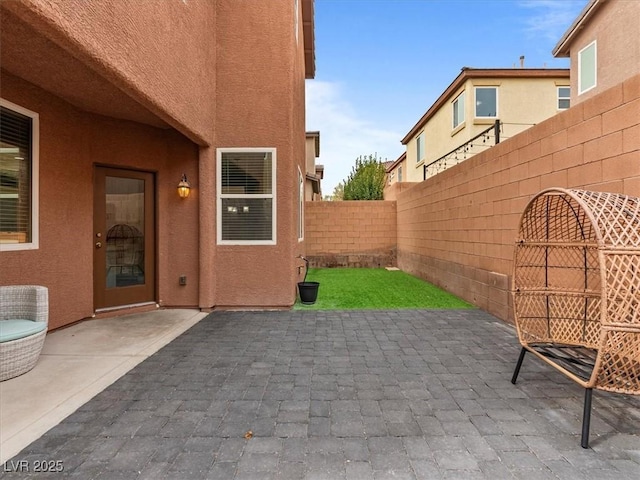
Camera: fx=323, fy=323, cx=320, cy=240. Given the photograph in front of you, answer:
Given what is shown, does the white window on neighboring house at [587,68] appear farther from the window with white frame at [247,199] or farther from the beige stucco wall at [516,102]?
the window with white frame at [247,199]

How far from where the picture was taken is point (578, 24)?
9617 mm

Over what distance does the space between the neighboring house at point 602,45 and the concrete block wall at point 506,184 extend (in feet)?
19.2

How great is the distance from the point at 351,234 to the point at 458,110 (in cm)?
702

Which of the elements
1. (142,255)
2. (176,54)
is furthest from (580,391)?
(142,255)

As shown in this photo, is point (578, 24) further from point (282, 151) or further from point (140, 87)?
point (140, 87)

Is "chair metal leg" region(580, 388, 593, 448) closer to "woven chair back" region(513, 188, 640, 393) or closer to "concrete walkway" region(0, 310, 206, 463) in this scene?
"woven chair back" region(513, 188, 640, 393)

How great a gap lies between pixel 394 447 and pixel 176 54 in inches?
195

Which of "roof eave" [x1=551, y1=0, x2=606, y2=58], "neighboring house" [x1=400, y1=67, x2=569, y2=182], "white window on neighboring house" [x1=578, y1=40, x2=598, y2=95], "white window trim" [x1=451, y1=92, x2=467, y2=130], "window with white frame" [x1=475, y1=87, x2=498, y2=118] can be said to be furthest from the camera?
"white window trim" [x1=451, y1=92, x2=467, y2=130]

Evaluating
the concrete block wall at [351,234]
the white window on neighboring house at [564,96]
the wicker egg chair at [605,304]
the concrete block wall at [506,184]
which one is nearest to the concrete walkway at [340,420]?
the wicker egg chair at [605,304]

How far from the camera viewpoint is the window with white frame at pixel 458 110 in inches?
508

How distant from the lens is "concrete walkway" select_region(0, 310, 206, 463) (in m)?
2.33

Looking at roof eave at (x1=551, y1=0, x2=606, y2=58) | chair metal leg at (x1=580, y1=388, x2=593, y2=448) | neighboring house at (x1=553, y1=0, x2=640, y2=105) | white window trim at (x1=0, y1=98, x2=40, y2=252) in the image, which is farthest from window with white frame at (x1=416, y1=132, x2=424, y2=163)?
chair metal leg at (x1=580, y1=388, x2=593, y2=448)

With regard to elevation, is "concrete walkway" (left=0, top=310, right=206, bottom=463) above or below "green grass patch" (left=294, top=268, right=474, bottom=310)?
below

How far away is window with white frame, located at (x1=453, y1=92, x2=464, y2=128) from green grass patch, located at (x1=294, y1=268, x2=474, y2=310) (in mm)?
7223
